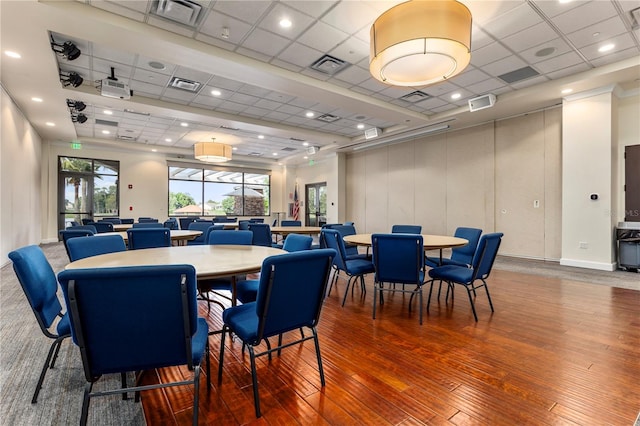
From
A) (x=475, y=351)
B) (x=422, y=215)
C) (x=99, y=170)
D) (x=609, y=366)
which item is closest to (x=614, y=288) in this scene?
(x=609, y=366)

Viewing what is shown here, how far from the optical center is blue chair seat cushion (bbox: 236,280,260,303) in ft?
8.66

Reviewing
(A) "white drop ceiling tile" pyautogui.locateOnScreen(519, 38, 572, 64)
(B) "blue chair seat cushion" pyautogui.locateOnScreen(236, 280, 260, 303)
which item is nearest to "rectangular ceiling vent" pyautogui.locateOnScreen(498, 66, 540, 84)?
(A) "white drop ceiling tile" pyautogui.locateOnScreen(519, 38, 572, 64)

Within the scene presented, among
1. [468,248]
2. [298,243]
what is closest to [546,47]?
[468,248]

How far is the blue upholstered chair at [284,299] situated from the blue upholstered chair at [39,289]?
38.2 inches

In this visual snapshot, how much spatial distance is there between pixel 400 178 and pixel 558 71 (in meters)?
5.16

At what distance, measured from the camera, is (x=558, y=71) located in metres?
5.43

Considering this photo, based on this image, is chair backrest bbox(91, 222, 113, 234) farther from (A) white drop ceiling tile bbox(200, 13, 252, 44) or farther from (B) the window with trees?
(B) the window with trees

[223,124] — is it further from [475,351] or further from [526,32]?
[475,351]

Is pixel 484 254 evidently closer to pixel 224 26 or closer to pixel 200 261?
pixel 200 261

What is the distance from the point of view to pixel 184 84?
5.89 meters

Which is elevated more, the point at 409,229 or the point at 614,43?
the point at 614,43

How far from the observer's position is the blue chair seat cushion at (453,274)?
3.24 metres

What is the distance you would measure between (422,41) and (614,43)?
3693mm

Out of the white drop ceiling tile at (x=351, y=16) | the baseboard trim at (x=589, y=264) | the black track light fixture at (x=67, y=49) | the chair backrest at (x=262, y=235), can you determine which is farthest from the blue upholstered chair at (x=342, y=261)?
the baseboard trim at (x=589, y=264)
